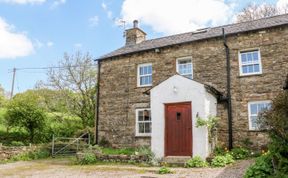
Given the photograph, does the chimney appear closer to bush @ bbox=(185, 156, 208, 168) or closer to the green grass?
the green grass

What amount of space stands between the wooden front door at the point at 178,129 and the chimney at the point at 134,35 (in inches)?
341

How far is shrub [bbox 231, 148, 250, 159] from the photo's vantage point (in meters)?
13.0

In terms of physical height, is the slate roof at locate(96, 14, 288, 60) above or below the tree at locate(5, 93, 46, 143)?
above

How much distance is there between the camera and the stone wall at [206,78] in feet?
46.2

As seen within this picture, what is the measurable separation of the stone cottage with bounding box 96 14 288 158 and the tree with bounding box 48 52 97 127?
6.55 metres

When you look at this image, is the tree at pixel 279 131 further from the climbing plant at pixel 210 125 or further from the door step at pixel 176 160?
the door step at pixel 176 160

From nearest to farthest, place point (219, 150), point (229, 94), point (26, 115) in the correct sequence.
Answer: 1. point (219, 150)
2. point (229, 94)
3. point (26, 115)

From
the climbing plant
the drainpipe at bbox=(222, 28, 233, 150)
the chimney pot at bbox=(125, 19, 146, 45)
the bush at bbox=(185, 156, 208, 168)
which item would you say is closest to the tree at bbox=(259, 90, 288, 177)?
the bush at bbox=(185, 156, 208, 168)

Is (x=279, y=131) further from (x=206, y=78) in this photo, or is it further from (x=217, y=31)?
(x=217, y=31)

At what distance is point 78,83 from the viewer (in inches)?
A: 996

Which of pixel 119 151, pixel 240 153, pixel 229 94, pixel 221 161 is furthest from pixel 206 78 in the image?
pixel 119 151

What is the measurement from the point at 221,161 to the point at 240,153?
81.6 inches

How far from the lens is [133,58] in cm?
1822

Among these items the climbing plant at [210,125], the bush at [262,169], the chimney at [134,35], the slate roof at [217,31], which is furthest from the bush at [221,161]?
the chimney at [134,35]
